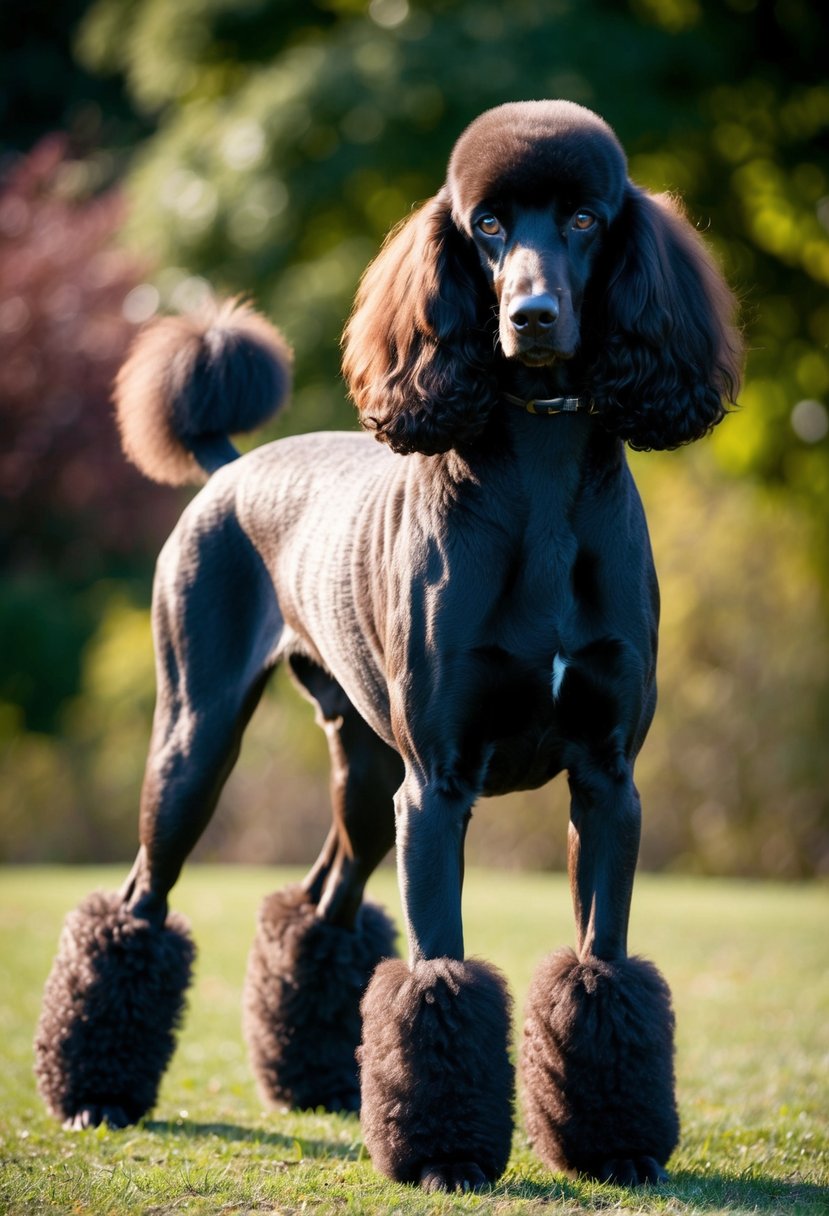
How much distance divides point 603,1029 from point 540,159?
1873 mm

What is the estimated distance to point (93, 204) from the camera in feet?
61.0

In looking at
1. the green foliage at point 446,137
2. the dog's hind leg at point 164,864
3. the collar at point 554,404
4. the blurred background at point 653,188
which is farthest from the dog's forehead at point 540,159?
the green foliage at point 446,137

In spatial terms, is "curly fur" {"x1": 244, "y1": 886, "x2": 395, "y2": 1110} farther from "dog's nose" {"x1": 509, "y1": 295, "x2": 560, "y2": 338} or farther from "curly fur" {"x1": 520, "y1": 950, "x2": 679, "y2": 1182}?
"dog's nose" {"x1": 509, "y1": 295, "x2": 560, "y2": 338}

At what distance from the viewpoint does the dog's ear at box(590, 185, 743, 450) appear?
3.25 metres

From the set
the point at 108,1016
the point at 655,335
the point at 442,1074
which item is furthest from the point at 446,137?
the point at 442,1074

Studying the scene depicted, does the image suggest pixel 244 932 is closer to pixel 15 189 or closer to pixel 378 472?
pixel 378 472

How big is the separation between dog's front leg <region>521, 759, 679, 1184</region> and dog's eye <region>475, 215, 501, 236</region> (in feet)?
3.93

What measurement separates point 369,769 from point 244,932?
178 inches

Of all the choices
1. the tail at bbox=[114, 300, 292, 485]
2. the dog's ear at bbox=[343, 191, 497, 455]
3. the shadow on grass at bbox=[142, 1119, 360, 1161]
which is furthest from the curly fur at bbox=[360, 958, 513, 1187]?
the tail at bbox=[114, 300, 292, 485]

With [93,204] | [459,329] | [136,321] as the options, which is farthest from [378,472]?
[93,204]

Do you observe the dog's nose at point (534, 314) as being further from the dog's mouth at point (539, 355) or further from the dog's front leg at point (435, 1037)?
the dog's front leg at point (435, 1037)

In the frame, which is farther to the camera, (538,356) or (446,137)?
(446,137)

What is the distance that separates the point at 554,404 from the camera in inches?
129

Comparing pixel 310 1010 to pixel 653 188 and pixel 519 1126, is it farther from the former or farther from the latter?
pixel 653 188
